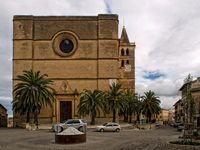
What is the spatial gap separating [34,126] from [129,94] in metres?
29.1

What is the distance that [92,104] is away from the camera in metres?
55.8

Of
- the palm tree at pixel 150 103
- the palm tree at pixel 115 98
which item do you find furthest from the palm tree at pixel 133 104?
the palm tree at pixel 115 98

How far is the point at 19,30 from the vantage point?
→ 63.8 m

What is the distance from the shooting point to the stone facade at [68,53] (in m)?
63.2

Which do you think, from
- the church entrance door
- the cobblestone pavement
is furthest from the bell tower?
the cobblestone pavement

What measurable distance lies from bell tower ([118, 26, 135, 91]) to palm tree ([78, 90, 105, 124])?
36.1m

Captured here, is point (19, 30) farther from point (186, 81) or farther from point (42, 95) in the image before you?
point (186, 81)

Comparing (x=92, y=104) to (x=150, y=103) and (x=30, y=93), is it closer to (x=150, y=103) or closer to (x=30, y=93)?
(x=30, y=93)

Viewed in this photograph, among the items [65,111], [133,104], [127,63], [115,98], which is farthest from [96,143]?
[127,63]

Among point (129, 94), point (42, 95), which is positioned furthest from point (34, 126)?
point (129, 94)

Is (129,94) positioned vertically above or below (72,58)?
below

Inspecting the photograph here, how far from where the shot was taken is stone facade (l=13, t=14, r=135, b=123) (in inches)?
2489

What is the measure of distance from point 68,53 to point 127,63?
111ft

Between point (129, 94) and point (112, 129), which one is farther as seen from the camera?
point (129, 94)
